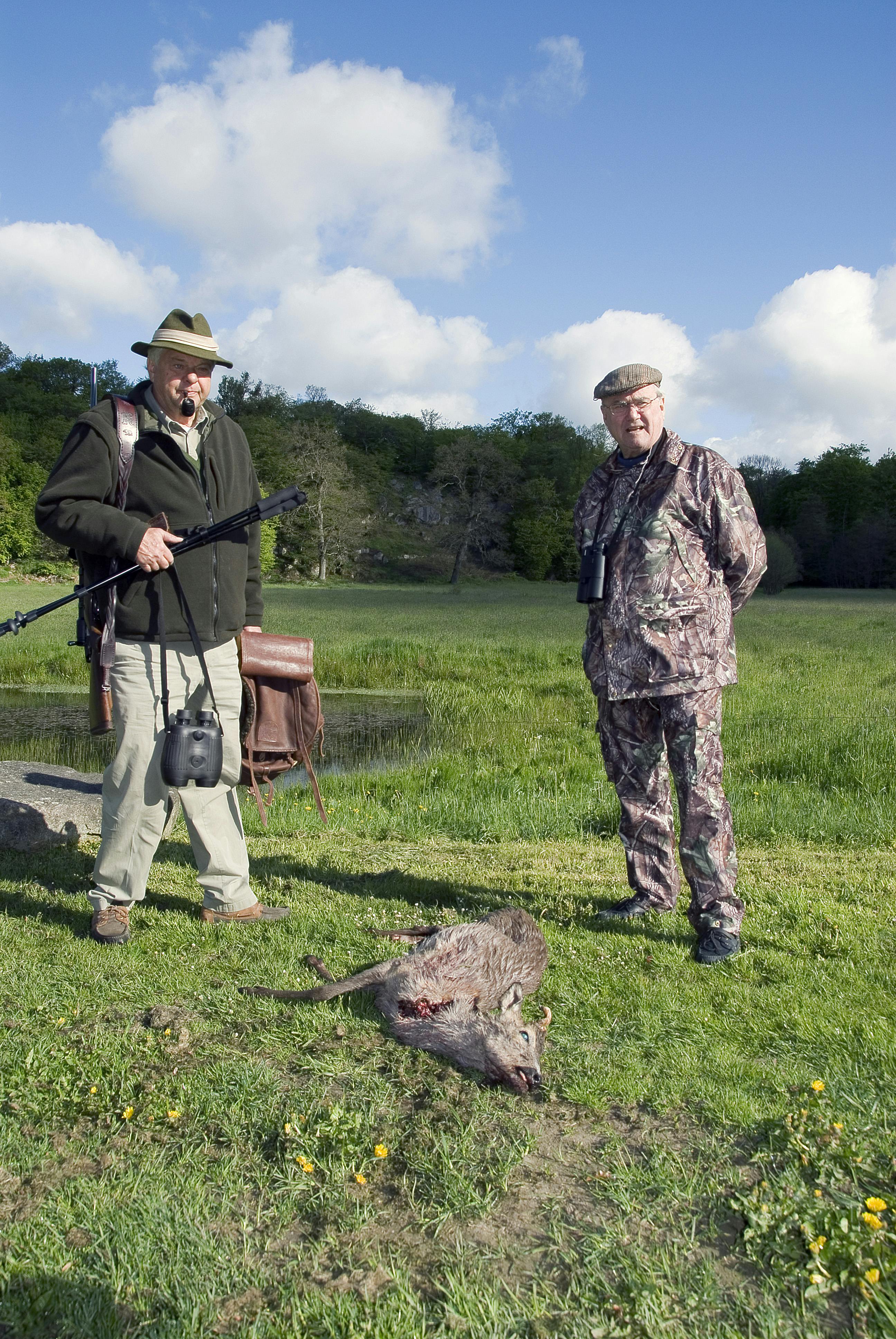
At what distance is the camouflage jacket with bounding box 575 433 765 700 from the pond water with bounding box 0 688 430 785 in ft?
21.9

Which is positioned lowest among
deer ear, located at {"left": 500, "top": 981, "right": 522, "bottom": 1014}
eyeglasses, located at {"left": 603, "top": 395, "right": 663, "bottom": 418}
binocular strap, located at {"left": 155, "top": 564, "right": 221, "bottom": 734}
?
deer ear, located at {"left": 500, "top": 981, "right": 522, "bottom": 1014}

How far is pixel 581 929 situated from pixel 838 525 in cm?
10728

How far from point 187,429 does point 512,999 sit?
10.6 feet

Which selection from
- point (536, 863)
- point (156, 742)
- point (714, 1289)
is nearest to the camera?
point (714, 1289)

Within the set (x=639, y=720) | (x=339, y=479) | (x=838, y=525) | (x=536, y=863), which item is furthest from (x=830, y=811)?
(x=838, y=525)

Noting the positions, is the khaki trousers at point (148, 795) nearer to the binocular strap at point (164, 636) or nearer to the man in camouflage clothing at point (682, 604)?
the binocular strap at point (164, 636)

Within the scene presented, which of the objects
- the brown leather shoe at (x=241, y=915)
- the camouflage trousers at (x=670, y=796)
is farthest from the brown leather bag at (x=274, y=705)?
the camouflage trousers at (x=670, y=796)

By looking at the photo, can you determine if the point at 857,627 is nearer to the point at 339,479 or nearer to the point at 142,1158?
the point at 142,1158

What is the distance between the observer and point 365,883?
5840 millimetres

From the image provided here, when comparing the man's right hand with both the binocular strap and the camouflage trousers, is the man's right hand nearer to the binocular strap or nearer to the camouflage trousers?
the binocular strap

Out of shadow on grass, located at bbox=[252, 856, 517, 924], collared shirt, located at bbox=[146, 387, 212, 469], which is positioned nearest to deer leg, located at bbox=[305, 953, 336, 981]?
shadow on grass, located at bbox=[252, 856, 517, 924]

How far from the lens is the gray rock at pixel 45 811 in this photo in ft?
20.8

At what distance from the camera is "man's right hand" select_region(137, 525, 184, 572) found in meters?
4.51

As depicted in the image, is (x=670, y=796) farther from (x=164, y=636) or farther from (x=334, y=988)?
(x=164, y=636)
